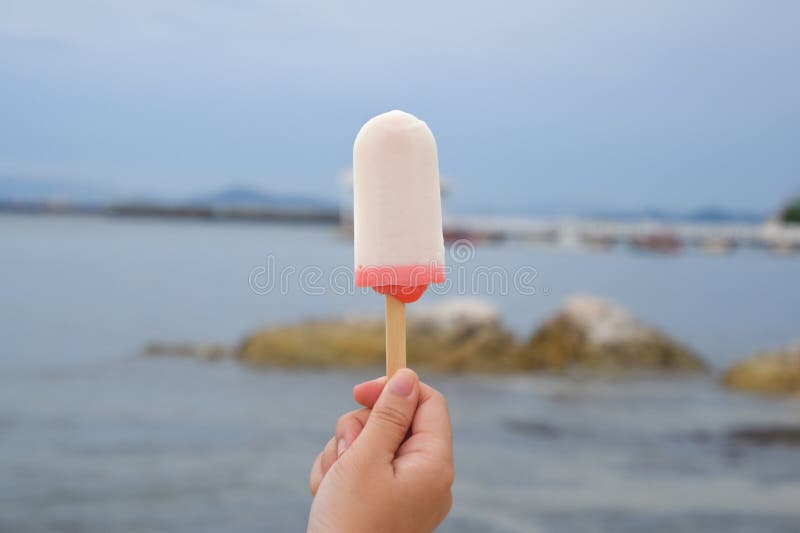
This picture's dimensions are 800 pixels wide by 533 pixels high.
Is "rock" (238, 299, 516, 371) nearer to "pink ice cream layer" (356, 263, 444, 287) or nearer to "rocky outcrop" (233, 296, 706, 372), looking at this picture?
"rocky outcrop" (233, 296, 706, 372)

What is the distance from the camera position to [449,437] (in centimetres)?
178

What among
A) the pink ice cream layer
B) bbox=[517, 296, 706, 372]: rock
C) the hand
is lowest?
the hand

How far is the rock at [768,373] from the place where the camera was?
8320 millimetres

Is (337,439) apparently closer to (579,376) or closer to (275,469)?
(275,469)

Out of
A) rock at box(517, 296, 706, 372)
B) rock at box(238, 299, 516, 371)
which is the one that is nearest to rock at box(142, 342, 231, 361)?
rock at box(238, 299, 516, 371)

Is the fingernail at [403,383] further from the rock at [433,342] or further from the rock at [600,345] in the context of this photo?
the rock at [600,345]

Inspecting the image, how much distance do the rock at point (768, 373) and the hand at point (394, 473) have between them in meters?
7.52

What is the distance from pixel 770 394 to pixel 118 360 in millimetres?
7093

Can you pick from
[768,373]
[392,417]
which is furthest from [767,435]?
[392,417]

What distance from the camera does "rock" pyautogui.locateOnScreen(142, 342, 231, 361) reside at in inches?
389

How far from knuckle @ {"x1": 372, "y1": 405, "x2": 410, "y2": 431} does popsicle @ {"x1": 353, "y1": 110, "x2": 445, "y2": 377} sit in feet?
0.79

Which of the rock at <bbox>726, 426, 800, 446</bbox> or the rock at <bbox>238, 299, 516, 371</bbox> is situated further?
the rock at <bbox>238, 299, 516, 371</bbox>

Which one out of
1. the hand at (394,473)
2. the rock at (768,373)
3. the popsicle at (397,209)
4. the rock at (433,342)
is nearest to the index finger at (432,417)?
the hand at (394,473)

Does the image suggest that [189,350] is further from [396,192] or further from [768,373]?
[396,192]
